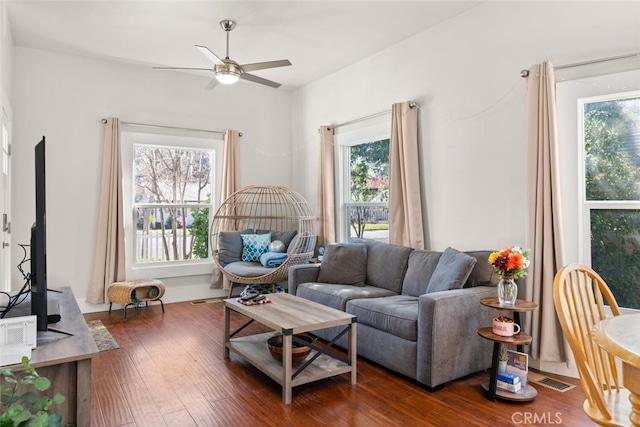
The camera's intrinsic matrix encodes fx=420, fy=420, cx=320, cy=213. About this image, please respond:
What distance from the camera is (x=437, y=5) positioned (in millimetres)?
3594

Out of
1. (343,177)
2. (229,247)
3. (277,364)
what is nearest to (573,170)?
(277,364)

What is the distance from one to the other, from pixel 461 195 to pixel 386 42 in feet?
6.04

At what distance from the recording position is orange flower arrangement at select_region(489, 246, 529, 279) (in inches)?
104

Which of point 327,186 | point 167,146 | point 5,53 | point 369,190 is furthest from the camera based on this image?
point 167,146

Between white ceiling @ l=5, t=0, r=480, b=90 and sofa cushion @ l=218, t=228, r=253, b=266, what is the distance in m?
2.13

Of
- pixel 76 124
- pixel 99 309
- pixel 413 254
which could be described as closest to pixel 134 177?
pixel 76 124

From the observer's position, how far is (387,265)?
4.00 metres

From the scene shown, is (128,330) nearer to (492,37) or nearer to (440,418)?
(440,418)

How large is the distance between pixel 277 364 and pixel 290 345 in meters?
0.38

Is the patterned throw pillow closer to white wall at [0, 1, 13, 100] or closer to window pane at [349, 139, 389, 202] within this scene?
window pane at [349, 139, 389, 202]

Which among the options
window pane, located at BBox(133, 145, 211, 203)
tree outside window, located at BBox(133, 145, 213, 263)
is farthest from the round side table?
window pane, located at BBox(133, 145, 211, 203)

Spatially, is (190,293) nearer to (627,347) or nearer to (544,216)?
(544,216)

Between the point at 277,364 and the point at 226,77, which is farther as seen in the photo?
the point at 226,77

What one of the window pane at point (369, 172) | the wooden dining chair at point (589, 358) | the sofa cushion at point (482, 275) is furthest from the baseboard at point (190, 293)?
the wooden dining chair at point (589, 358)
